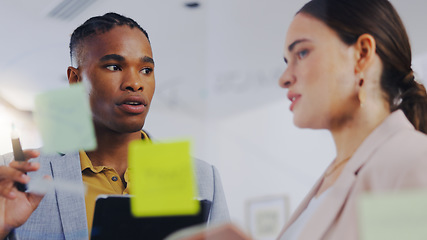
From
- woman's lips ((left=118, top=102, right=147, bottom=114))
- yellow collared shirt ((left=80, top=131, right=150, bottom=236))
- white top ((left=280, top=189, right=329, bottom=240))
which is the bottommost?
white top ((left=280, top=189, right=329, bottom=240))

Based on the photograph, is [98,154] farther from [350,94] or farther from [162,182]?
[350,94]

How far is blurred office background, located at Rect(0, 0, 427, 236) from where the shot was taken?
0.80 meters

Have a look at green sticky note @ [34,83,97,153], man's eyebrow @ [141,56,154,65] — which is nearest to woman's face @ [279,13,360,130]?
man's eyebrow @ [141,56,154,65]

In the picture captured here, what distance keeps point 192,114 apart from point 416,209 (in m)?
0.39

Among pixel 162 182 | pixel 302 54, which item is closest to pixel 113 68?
pixel 162 182

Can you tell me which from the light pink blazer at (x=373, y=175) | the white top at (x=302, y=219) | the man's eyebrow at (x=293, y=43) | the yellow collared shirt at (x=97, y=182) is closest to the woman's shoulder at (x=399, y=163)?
the light pink blazer at (x=373, y=175)

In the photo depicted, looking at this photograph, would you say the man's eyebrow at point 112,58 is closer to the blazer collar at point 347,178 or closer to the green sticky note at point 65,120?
the green sticky note at point 65,120

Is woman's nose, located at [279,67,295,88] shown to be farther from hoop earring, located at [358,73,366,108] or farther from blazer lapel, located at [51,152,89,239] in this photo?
blazer lapel, located at [51,152,89,239]

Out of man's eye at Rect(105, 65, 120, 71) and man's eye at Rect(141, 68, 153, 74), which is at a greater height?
man's eye at Rect(105, 65, 120, 71)

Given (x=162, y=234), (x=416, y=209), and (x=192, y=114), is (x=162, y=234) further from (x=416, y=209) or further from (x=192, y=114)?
(x=416, y=209)

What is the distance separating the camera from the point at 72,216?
76cm

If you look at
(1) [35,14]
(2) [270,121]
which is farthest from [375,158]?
(1) [35,14]

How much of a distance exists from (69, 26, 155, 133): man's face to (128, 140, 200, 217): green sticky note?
0.08m

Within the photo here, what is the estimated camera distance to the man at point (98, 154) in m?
0.76
